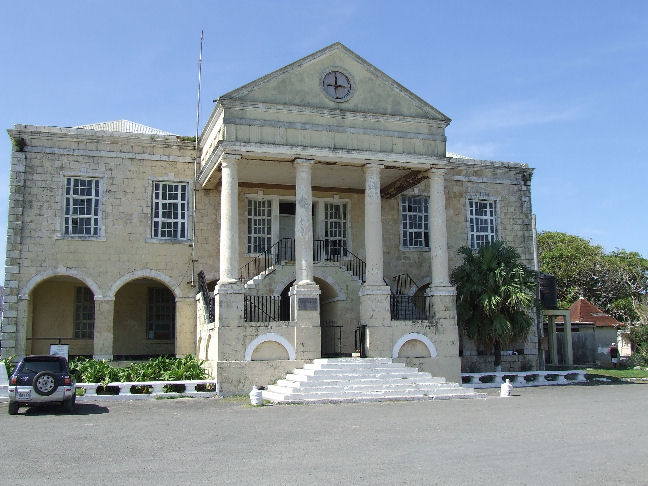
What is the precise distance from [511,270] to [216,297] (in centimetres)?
958

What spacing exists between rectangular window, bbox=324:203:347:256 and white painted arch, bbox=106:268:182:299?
5244mm

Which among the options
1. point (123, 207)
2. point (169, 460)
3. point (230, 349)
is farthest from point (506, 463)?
point (123, 207)

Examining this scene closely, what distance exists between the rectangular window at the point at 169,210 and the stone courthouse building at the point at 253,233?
0.21 ft

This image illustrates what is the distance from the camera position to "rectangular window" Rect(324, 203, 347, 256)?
76.4 feet

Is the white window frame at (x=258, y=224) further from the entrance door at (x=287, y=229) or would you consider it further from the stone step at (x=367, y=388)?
the stone step at (x=367, y=388)

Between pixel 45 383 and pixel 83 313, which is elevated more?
pixel 83 313

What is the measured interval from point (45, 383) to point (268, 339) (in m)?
6.13

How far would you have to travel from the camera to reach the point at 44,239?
68.7 ft

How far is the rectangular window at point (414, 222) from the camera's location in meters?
24.4

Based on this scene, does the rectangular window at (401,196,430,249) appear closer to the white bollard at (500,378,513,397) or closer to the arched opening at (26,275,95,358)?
the white bollard at (500,378,513,397)

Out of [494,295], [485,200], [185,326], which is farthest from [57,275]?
[485,200]

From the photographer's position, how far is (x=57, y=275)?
21031 mm

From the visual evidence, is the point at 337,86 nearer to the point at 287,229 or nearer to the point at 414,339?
the point at 287,229

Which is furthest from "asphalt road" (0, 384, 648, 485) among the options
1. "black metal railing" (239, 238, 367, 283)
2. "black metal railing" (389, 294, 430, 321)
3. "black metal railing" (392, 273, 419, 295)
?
"black metal railing" (392, 273, 419, 295)
